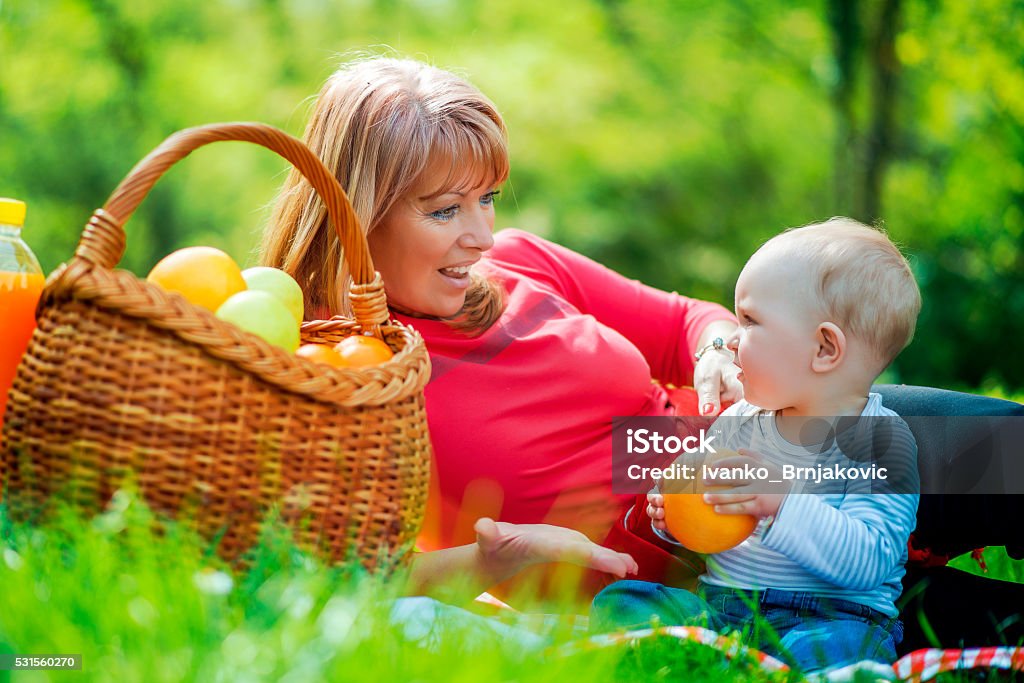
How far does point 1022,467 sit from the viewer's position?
2.22 metres

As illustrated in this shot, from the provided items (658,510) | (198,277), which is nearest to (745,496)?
(658,510)

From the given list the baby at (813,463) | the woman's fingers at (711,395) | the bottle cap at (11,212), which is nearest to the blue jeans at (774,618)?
the baby at (813,463)

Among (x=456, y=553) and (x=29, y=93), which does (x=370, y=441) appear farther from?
(x=29, y=93)

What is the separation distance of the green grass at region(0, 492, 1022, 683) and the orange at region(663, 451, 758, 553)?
14.5 inches

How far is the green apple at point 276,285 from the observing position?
1.83 m

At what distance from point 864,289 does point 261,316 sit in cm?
120

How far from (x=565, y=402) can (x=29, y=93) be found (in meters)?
10.1

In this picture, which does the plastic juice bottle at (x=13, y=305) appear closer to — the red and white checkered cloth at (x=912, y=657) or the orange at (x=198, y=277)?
the orange at (x=198, y=277)

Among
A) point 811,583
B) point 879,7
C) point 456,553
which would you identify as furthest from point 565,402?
point 879,7

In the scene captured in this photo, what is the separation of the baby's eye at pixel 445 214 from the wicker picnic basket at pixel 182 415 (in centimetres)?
79

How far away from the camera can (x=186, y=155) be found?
163 cm

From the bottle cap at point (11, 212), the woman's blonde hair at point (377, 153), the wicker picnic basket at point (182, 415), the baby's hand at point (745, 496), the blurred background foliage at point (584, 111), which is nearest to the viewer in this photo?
the wicker picnic basket at point (182, 415)

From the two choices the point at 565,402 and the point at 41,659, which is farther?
the point at 565,402

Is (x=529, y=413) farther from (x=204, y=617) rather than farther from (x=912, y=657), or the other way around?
(x=204, y=617)
